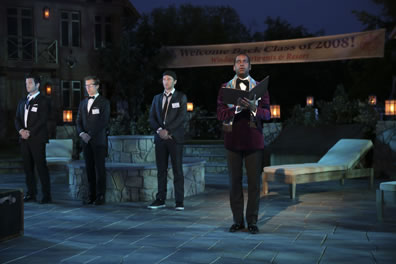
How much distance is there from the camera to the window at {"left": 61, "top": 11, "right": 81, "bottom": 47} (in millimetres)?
24016

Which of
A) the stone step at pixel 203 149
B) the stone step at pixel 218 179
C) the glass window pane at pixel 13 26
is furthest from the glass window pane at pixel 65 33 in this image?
the stone step at pixel 218 179

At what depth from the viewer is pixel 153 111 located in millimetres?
7836

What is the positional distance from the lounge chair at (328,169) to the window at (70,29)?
16259 millimetres

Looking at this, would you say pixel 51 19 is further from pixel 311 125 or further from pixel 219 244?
pixel 219 244

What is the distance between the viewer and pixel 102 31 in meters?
24.9

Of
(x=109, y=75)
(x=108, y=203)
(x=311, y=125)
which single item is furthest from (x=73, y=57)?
(x=108, y=203)

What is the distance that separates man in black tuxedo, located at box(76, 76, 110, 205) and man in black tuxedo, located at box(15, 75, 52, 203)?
0.55m

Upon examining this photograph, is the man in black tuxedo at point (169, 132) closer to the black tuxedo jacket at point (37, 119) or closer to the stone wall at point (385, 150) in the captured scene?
the black tuxedo jacket at point (37, 119)

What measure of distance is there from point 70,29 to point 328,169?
57.4 ft

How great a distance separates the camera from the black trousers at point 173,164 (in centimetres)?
763

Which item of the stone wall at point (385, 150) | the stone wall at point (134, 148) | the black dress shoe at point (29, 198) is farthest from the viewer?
the stone wall at point (385, 150)

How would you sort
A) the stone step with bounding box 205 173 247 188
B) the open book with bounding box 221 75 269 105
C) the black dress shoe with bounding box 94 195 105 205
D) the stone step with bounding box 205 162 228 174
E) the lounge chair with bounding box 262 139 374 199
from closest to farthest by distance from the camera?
the open book with bounding box 221 75 269 105, the black dress shoe with bounding box 94 195 105 205, the lounge chair with bounding box 262 139 374 199, the stone step with bounding box 205 173 247 188, the stone step with bounding box 205 162 228 174

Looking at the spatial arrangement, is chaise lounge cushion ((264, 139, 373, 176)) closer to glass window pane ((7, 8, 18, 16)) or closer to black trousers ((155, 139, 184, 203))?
black trousers ((155, 139, 184, 203))

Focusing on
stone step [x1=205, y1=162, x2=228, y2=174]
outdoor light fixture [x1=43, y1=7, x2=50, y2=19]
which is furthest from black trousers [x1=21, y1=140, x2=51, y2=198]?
outdoor light fixture [x1=43, y1=7, x2=50, y2=19]
